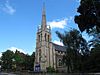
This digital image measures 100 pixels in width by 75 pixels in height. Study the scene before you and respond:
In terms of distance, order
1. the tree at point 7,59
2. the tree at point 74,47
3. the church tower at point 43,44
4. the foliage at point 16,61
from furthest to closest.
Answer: the tree at point 7,59 → the foliage at point 16,61 → the church tower at point 43,44 → the tree at point 74,47

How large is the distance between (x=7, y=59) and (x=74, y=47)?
215 feet

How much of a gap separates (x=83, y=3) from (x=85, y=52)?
28452mm

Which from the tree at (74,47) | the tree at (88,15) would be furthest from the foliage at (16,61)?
the tree at (88,15)

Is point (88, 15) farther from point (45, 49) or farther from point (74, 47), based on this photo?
point (45, 49)

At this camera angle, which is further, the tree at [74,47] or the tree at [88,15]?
the tree at [74,47]

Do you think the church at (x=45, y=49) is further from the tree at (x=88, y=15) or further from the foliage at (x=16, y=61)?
the tree at (x=88, y=15)

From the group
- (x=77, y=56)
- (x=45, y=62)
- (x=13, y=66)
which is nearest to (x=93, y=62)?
(x=77, y=56)

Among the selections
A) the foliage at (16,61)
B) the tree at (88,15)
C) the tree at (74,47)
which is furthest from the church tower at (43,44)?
the tree at (88,15)

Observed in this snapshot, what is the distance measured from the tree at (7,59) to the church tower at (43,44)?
79.0ft

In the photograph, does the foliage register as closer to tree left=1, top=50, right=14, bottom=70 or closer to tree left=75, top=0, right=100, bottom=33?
tree left=1, top=50, right=14, bottom=70

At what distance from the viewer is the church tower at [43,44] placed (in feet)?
320

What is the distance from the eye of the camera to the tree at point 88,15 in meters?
32.9

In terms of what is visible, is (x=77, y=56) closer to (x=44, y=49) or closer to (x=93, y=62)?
(x=93, y=62)

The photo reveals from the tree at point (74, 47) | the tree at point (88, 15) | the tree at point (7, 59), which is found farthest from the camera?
the tree at point (7, 59)
